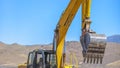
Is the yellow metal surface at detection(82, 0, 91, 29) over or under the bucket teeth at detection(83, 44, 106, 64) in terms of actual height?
over

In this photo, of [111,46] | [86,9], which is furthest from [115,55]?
[86,9]

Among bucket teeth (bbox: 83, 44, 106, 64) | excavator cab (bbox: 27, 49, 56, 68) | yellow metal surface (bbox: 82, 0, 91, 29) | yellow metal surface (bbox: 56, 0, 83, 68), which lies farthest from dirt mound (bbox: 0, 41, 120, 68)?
bucket teeth (bbox: 83, 44, 106, 64)

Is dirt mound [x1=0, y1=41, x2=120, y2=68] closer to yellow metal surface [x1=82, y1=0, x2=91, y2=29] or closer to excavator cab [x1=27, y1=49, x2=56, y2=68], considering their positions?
yellow metal surface [x1=82, y1=0, x2=91, y2=29]

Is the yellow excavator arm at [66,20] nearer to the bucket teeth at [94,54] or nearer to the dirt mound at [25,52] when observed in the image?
the bucket teeth at [94,54]

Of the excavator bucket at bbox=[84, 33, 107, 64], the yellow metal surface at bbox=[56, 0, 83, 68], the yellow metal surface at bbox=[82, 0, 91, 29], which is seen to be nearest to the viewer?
the excavator bucket at bbox=[84, 33, 107, 64]

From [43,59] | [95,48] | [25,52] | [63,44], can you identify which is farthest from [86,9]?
[25,52]

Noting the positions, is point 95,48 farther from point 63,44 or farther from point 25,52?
point 25,52

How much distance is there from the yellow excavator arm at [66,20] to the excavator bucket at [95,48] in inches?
49.2

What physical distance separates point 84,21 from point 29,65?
2.94 m

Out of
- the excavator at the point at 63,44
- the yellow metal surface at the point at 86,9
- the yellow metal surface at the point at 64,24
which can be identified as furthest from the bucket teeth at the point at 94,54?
the yellow metal surface at the point at 86,9

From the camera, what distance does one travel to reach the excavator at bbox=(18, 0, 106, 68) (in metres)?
13.2

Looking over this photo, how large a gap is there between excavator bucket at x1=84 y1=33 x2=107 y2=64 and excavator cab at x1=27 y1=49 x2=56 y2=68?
1344 mm

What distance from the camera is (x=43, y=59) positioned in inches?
529

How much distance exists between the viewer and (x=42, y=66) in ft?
44.3
